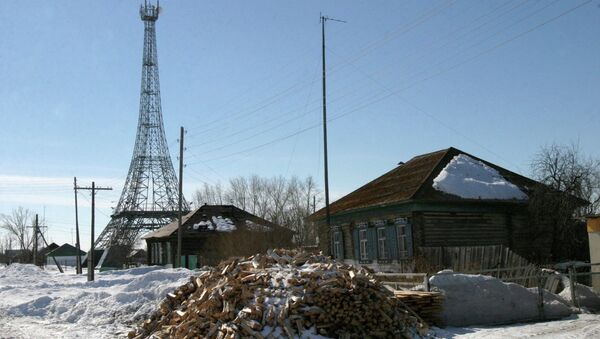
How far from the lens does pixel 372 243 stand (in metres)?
28.5

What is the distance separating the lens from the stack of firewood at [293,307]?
10.7 metres

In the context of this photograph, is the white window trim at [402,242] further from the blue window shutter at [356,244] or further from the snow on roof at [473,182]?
the blue window shutter at [356,244]

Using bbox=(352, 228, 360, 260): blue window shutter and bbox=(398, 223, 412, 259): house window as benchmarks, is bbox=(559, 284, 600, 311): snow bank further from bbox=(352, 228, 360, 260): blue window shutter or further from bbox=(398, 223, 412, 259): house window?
bbox=(352, 228, 360, 260): blue window shutter

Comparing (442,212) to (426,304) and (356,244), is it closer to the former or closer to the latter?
(356,244)

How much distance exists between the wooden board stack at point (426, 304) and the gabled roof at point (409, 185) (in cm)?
1083

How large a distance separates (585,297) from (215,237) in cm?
3014

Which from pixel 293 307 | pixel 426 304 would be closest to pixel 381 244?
pixel 426 304

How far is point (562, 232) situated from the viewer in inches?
1038

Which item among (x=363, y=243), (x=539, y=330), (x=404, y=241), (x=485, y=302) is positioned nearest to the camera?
(x=539, y=330)

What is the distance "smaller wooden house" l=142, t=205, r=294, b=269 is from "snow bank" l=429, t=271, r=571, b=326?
22329 millimetres

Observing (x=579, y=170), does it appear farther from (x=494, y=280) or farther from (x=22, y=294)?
(x=22, y=294)

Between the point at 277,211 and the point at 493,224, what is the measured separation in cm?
4398

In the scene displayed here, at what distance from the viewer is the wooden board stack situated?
13438 millimetres

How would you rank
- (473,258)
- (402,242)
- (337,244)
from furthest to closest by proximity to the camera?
1. (337,244)
2. (402,242)
3. (473,258)
